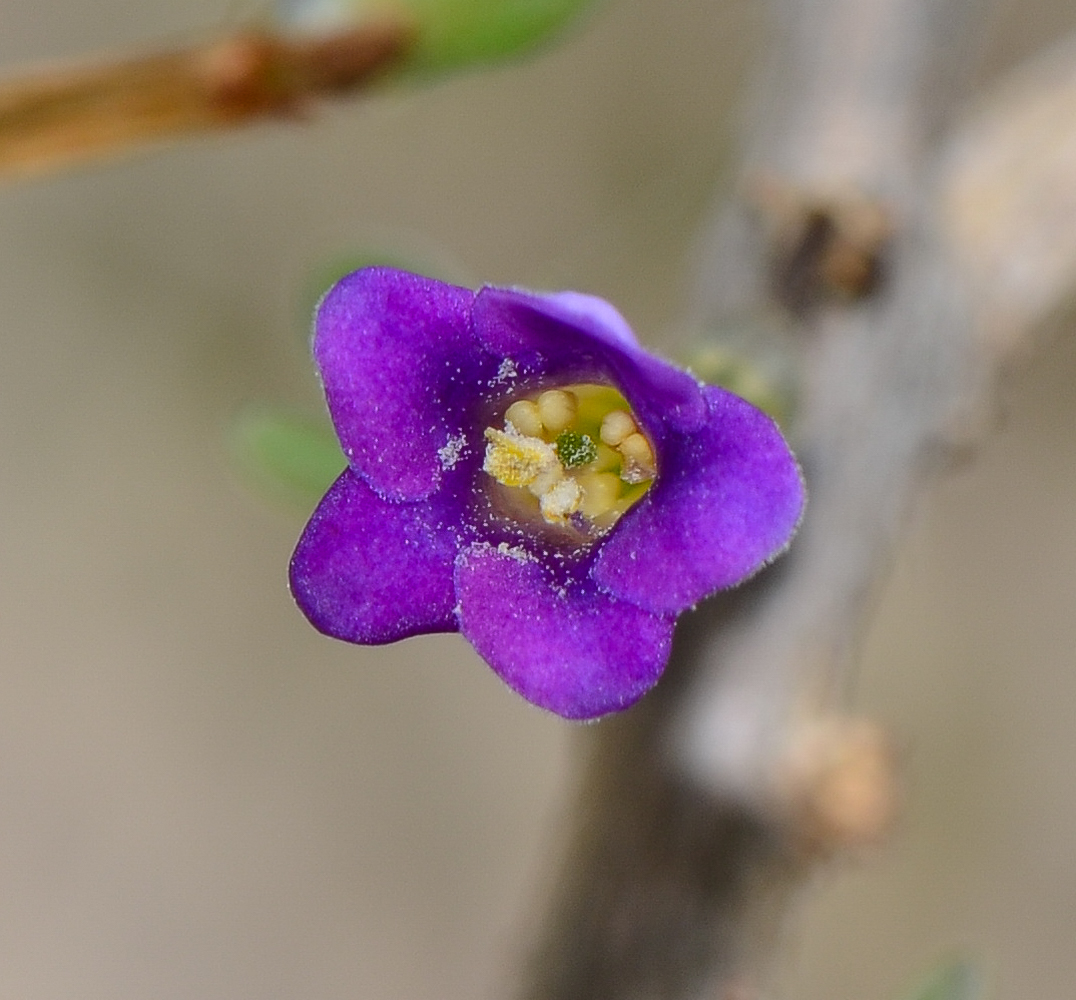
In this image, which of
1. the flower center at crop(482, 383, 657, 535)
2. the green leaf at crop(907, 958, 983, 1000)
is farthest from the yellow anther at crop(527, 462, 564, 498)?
the green leaf at crop(907, 958, 983, 1000)

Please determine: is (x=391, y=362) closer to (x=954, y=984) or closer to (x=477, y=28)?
(x=477, y=28)

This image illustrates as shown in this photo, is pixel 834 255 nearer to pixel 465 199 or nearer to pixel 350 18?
pixel 350 18

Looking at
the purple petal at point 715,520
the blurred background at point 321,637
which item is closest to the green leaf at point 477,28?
the purple petal at point 715,520

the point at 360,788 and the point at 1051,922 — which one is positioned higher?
the point at 1051,922

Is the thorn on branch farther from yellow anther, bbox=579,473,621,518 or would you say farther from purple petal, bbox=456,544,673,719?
purple petal, bbox=456,544,673,719

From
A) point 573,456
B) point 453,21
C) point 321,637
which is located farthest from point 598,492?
point 321,637

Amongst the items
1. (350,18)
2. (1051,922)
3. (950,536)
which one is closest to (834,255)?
(350,18)
